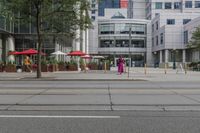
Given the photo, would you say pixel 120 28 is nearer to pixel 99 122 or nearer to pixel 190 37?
pixel 190 37

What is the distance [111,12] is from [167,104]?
5109 inches

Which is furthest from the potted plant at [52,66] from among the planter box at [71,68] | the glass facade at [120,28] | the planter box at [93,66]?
the glass facade at [120,28]

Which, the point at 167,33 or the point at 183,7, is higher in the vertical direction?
the point at 183,7

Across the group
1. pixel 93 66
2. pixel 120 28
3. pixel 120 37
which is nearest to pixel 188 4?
pixel 120 28

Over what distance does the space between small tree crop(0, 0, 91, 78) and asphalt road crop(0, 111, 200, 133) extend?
17.4m

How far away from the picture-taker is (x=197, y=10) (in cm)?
11831

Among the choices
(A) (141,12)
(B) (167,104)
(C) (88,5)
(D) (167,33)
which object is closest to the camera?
(B) (167,104)

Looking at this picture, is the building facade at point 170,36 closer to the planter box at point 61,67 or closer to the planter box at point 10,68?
the planter box at point 61,67

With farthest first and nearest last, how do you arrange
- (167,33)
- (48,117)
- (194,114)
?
(167,33), (194,114), (48,117)

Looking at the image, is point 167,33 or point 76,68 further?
point 167,33

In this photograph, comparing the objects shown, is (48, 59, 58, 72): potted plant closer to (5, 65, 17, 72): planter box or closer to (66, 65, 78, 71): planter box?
(66, 65, 78, 71): planter box

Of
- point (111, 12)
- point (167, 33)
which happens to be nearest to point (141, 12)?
point (111, 12)

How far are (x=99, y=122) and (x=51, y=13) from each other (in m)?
19.8

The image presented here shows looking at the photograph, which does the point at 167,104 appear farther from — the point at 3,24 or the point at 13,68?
the point at 3,24
